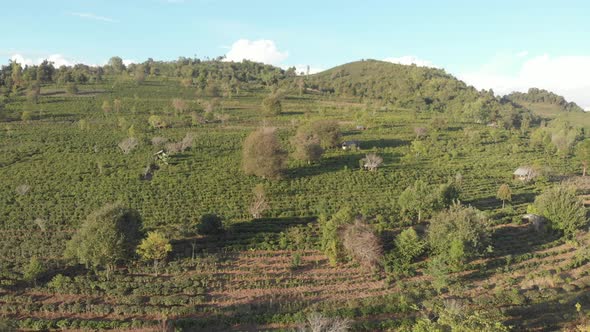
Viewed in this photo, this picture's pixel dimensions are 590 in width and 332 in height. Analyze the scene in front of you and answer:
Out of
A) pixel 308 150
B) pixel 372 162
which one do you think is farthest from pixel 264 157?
pixel 372 162

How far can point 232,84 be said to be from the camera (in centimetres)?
13612

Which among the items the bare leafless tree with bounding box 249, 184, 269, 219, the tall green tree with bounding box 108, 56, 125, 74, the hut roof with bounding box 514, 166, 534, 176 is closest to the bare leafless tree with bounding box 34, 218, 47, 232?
the bare leafless tree with bounding box 249, 184, 269, 219

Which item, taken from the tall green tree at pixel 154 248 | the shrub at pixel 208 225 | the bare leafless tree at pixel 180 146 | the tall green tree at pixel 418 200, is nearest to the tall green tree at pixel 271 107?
the bare leafless tree at pixel 180 146

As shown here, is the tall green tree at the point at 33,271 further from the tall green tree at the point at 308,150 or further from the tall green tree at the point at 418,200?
the tall green tree at the point at 308,150

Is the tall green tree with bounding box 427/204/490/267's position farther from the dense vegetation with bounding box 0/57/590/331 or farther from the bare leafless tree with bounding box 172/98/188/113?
the bare leafless tree with bounding box 172/98/188/113

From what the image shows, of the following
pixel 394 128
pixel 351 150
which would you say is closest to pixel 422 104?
pixel 394 128

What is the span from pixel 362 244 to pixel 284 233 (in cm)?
987

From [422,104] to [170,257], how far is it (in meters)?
117

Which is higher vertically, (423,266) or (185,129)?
(185,129)

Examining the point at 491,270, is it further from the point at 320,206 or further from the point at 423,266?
the point at 320,206

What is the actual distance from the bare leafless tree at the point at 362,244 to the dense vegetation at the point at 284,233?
18 centimetres

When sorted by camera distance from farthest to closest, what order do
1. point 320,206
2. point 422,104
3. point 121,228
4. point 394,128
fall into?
point 422,104 < point 394,128 < point 320,206 < point 121,228

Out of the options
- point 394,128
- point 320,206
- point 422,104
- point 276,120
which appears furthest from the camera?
point 422,104

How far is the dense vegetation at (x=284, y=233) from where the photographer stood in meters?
25.8
